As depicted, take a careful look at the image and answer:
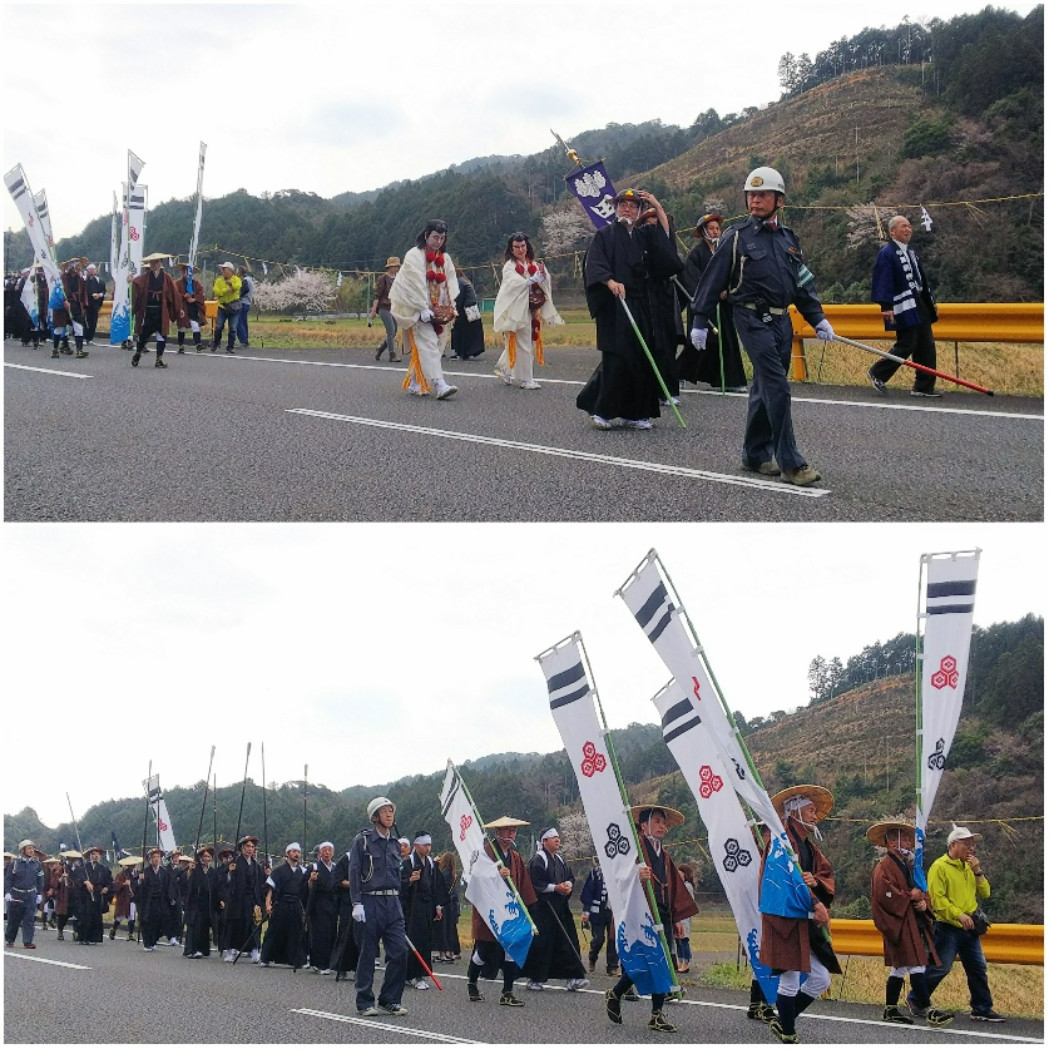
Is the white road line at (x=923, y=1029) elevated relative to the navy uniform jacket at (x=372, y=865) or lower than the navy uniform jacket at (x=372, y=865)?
lower

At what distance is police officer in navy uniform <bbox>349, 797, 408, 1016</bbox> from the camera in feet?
30.5

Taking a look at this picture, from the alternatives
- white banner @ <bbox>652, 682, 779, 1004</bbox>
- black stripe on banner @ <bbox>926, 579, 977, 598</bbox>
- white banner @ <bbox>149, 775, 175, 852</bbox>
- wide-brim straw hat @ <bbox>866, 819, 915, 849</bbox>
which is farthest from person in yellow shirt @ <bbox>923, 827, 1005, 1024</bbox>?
white banner @ <bbox>149, 775, 175, 852</bbox>

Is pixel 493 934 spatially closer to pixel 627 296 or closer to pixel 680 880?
pixel 680 880

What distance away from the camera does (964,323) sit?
14266 mm

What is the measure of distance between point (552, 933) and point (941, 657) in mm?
4158

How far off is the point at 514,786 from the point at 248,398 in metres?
17.1

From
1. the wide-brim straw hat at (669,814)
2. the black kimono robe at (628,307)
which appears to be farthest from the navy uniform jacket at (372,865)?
the black kimono robe at (628,307)

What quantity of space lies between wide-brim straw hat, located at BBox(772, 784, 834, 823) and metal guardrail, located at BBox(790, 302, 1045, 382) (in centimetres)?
658

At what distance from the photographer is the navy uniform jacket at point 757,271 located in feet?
32.0

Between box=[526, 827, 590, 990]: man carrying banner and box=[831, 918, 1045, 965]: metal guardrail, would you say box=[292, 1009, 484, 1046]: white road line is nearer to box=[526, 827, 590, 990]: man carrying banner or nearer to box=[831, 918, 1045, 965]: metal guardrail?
box=[526, 827, 590, 990]: man carrying banner

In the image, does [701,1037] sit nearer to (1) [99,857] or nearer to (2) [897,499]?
(2) [897,499]

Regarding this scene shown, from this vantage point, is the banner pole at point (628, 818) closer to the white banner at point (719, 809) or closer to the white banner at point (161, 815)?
the white banner at point (719, 809)

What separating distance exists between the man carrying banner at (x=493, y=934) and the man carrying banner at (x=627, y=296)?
372 centimetres

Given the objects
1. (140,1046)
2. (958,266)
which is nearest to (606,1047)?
(140,1046)
